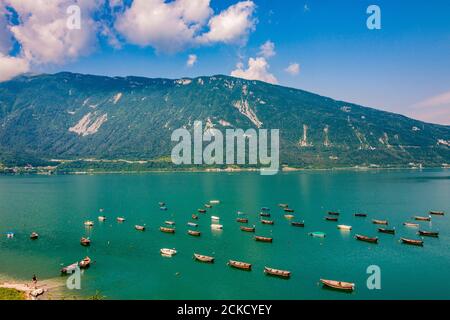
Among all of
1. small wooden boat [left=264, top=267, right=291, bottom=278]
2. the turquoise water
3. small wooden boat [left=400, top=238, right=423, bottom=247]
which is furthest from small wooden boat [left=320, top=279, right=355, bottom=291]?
small wooden boat [left=400, top=238, right=423, bottom=247]

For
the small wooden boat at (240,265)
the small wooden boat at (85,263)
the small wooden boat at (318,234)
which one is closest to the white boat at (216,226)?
the small wooden boat at (318,234)

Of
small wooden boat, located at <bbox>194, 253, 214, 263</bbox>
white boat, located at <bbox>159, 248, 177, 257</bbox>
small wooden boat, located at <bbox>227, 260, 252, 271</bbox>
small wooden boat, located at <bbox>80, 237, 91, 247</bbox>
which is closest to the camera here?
small wooden boat, located at <bbox>227, 260, 252, 271</bbox>

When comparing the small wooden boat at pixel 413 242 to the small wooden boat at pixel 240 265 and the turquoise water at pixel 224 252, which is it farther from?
the small wooden boat at pixel 240 265

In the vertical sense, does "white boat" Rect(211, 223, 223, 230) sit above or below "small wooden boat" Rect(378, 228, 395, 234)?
below

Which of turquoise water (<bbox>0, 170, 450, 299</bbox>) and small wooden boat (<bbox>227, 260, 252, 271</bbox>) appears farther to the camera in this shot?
small wooden boat (<bbox>227, 260, 252, 271</bbox>)

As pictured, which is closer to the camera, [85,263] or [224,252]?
[85,263]

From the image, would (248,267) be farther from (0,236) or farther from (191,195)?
(191,195)

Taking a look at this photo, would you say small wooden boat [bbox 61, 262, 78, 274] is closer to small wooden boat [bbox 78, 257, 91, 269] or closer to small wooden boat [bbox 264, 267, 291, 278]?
small wooden boat [bbox 78, 257, 91, 269]

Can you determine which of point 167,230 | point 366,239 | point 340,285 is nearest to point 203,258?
point 340,285

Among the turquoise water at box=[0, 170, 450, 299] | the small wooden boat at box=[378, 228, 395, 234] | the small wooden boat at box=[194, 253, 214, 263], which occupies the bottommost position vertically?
the turquoise water at box=[0, 170, 450, 299]

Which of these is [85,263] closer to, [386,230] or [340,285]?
[340,285]
